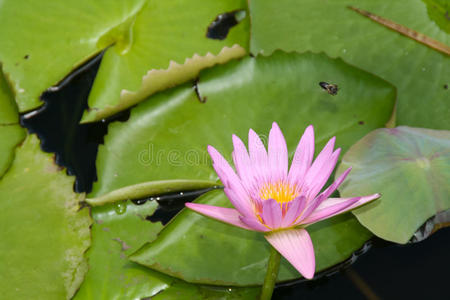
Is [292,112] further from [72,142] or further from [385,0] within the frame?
[72,142]

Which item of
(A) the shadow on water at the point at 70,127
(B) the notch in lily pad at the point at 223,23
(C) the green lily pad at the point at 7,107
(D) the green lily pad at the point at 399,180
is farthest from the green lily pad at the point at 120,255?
(B) the notch in lily pad at the point at 223,23

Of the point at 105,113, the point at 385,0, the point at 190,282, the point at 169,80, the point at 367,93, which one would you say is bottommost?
the point at 190,282

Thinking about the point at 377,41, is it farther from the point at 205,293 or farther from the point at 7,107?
the point at 7,107

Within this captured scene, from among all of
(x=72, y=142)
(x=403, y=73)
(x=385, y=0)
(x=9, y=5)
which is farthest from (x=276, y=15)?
(x=9, y=5)

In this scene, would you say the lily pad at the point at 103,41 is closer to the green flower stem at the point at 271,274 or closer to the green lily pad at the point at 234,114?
the green lily pad at the point at 234,114

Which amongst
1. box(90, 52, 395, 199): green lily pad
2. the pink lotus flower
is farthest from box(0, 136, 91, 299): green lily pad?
the pink lotus flower
